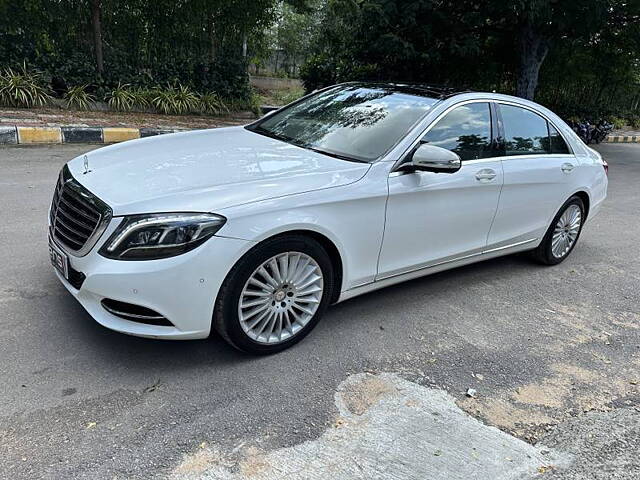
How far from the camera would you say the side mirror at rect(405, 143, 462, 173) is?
131 inches

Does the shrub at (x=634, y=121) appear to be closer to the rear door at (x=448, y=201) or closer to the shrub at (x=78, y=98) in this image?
the shrub at (x=78, y=98)

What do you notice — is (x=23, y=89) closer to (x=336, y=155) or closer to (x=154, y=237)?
(x=336, y=155)

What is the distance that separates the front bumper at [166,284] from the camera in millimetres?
2605

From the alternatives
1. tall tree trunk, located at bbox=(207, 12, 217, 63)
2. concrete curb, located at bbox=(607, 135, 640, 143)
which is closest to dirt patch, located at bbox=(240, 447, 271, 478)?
tall tree trunk, located at bbox=(207, 12, 217, 63)

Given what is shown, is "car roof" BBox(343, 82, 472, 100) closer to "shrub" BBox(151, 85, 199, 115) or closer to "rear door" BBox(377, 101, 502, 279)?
"rear door" BBox(377, 101, 502, 279)

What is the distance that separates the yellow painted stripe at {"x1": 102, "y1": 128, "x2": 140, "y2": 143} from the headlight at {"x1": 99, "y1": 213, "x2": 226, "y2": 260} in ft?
24.4

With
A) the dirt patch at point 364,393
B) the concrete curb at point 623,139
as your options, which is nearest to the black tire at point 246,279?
the dirt patch at point 364,393

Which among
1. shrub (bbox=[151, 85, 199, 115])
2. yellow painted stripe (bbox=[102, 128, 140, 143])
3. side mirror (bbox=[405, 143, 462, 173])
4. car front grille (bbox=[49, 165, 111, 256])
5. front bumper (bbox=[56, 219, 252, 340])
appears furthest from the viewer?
shrub (bbox=[151, 85, 199, 115])

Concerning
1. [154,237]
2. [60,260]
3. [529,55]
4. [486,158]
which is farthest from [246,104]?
[154,237]

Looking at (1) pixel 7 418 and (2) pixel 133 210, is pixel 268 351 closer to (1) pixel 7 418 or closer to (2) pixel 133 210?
(2) pixel 133 210

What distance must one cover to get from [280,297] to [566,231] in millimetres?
3188

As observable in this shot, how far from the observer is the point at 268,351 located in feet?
10.2

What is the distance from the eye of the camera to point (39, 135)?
8.71 meters

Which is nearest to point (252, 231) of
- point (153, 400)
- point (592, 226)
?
point (153, 400)
